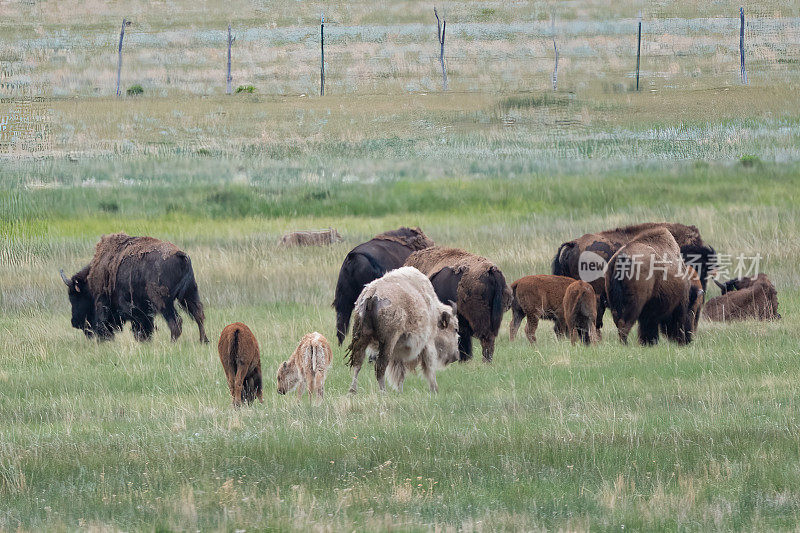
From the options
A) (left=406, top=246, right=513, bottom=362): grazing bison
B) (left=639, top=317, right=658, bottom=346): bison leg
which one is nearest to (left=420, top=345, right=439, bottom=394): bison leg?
(left=406, top=246, right=513, bottom=362): grazing bison

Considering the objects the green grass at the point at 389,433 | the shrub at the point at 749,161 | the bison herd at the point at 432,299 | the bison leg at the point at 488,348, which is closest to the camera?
the green grass at the point at 389,433

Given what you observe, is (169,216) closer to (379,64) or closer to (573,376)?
(573,376)

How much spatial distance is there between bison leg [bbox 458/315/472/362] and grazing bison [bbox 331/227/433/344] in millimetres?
1649

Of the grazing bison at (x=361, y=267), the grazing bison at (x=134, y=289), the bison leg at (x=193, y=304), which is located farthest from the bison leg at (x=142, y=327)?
the grazing bison at (x=361, y=267)

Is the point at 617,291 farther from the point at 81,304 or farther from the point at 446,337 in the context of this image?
the point at 81,304

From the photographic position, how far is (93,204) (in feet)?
93.5

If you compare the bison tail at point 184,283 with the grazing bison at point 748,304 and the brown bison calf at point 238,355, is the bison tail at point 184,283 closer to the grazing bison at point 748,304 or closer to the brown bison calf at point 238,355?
the brown bison calf at point 238,355

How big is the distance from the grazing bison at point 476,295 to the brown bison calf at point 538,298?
1.52 m

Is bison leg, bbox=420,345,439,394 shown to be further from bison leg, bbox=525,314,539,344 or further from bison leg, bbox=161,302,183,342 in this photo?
bison leg, bbox=161,302,183,342

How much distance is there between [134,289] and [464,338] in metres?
5.06

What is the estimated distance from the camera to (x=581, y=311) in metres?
13.7

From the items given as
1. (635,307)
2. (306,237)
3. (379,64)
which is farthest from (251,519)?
(379,64)

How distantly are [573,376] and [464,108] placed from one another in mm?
34696

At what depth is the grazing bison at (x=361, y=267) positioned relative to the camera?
14.2m
